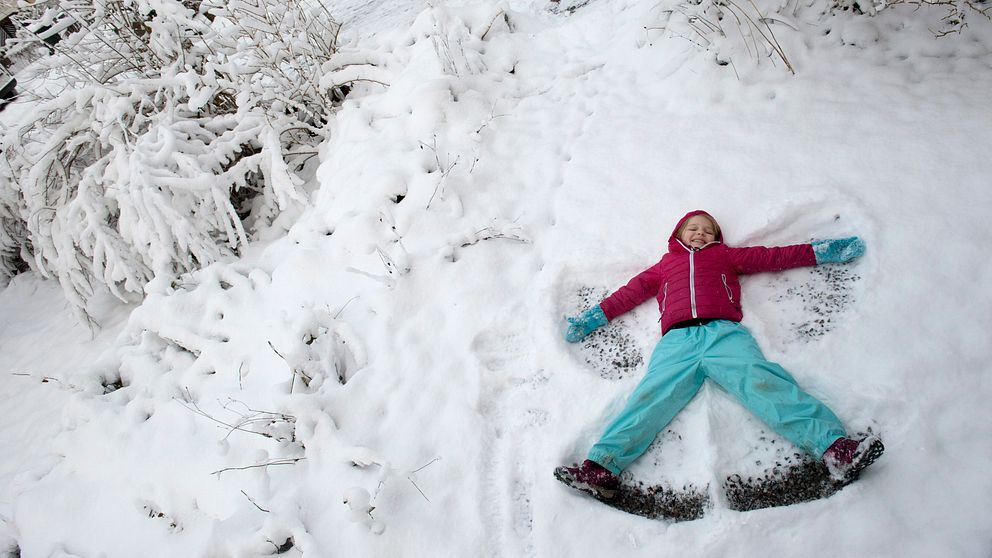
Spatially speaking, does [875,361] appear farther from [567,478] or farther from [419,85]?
[419,85]

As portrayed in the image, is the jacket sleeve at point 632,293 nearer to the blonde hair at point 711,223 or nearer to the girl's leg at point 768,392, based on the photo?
the blonde hair at point 711,223

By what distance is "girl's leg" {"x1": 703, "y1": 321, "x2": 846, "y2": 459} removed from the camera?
6.71 feet

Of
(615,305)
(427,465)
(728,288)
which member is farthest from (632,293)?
(427,465)

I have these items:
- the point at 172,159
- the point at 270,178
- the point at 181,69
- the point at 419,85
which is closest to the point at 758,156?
the point at 419,85

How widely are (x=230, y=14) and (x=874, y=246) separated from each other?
17.2ft

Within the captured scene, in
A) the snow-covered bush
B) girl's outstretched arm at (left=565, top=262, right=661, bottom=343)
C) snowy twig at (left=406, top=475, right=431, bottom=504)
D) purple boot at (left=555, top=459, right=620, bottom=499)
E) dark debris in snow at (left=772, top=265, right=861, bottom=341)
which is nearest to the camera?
purple boot at (left=555, top=459, right=620, bottom=499)

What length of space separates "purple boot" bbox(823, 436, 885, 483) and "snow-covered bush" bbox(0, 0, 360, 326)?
3.91m

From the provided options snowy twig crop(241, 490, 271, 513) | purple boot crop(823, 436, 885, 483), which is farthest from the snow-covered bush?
purple boot crop(823, 436, 885, 483)

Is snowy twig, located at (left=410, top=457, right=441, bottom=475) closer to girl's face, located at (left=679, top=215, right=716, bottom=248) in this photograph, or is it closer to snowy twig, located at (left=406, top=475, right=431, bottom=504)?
snowy twig, located at (left=406, top=475, right=431, bottom=504)

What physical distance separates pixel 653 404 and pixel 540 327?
77 cm

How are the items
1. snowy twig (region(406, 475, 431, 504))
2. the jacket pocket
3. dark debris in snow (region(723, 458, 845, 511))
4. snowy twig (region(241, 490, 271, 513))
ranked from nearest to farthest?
dark debris in snow (region(723, 458, 845, 511))
snowy twig (region(406, 475, 431, 504))
snowy twig (region(241, 490, 271, 513))
the jacket pocket

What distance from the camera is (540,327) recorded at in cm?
283

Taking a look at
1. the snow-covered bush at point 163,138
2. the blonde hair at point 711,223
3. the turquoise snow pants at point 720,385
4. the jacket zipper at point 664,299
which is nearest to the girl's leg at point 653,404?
the turquoise snow pants at point 720,385

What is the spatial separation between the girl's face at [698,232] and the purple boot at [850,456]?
3.93ft
